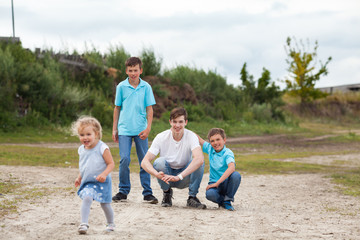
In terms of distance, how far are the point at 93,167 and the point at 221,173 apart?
7.67 feet

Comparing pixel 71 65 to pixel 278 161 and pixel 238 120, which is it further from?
pixel 278 161

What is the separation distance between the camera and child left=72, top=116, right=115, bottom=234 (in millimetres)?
5000

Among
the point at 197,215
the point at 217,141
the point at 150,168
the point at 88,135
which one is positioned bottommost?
the point at 197,215

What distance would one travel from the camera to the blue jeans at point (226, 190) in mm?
6789

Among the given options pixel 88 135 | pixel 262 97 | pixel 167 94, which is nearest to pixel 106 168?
pixel 88 135

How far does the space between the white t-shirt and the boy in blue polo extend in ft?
1.39

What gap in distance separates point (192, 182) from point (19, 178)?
4.14 metres

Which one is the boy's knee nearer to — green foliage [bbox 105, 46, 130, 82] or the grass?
the grass

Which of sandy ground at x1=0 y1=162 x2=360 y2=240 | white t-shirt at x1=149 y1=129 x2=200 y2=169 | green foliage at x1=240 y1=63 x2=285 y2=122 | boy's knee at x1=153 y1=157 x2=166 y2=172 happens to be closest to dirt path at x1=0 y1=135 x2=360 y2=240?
sandy ground at x1=0 y1=162 x2=360 y2=240

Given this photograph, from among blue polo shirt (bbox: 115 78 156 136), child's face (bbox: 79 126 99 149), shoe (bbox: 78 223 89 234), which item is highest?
blue polo shirt (bbox: 115 78 156 136)

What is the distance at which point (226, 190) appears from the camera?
693 centimetres

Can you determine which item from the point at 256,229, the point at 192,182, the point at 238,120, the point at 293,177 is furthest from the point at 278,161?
the point at 238,120

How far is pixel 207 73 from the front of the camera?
35.3m

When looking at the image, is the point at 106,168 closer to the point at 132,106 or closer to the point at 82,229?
the point at 82,229
